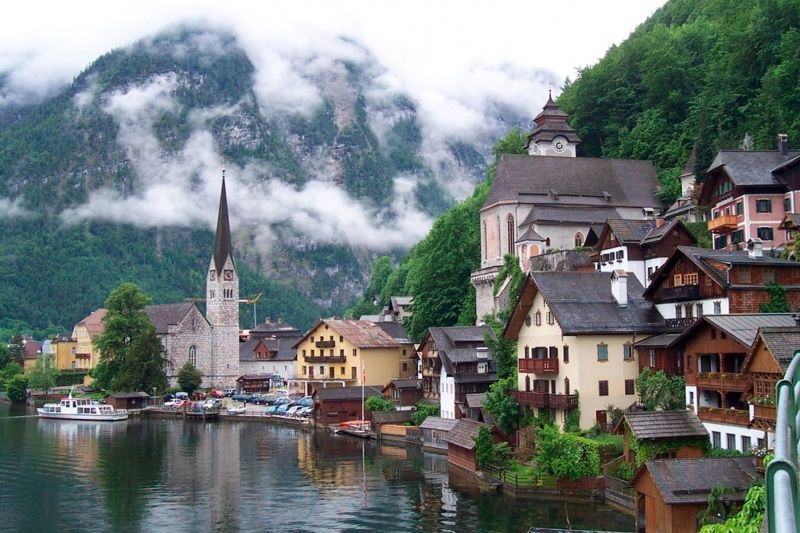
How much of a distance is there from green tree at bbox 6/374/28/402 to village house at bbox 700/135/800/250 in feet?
320

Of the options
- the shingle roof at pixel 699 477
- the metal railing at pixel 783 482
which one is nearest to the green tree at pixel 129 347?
the shingle roof at pixel 699 477

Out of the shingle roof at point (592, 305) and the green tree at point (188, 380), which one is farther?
the green tree at point (188, 380)

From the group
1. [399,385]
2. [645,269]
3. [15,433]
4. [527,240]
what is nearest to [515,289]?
[527,240]

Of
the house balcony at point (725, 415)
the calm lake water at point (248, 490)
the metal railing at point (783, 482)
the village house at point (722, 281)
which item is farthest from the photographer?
the village house at point (722, 281)

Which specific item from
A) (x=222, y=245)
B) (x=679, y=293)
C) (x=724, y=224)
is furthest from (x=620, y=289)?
(x=222, y=245)

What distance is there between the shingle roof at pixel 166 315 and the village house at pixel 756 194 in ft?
287

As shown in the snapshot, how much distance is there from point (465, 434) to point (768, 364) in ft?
73.4

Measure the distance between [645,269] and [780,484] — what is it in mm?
51930

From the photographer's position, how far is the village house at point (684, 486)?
104 feet

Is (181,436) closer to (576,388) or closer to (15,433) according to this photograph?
(15,433)

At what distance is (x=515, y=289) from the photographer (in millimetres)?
73500

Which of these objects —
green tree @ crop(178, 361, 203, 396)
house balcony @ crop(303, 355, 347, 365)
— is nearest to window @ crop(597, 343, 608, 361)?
house balcony @ crop(303, 355, 347, 365)

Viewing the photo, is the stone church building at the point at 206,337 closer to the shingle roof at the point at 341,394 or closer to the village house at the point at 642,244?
the shingle roof at the point at 341,394

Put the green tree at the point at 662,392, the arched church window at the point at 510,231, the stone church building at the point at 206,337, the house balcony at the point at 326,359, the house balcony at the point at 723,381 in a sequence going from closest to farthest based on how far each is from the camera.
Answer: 1. the house balcony at the point at 723,381
2. the green tree at the point at 662,392
3. the arched church window at the point at 510,231
4. the house balcony at the point at 326,359
5. the stone church building at the point at 206,337
